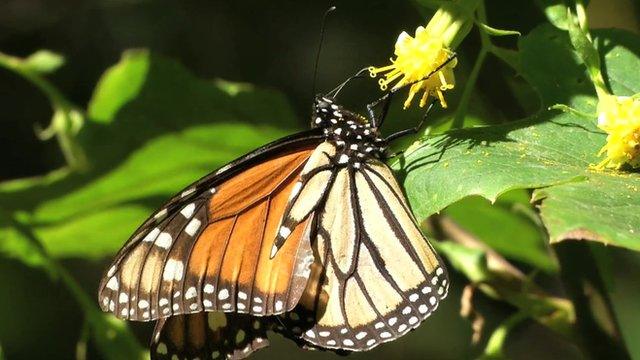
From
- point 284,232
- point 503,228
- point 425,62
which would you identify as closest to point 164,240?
point 284,232

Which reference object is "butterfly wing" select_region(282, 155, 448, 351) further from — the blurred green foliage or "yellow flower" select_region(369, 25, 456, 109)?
"yellow flower" select_region(369, 25, 456, 109)

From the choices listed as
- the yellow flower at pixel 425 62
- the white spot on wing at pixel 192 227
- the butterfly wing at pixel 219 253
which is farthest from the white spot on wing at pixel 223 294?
the yellow flower at pixel 425 62

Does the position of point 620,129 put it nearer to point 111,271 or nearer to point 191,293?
point 191,293

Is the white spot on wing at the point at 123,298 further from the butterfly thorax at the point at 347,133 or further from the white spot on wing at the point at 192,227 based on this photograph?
the butterfly thorax at the point at 347,133

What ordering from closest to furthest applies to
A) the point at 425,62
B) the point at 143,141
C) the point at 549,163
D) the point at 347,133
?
the point at 549,163 < the point at 425,62 < the point at 347,133 < the point at 143,141

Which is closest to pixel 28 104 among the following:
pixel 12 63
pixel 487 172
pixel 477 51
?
pixel 12 63

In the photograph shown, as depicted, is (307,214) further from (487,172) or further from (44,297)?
(44,297)
